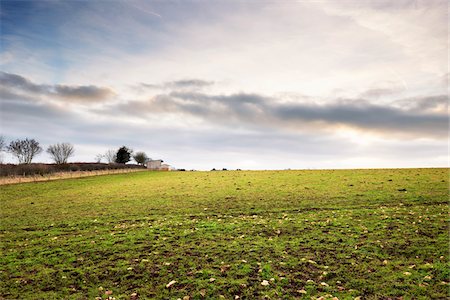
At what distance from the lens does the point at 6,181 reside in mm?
47438

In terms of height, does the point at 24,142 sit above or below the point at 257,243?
above

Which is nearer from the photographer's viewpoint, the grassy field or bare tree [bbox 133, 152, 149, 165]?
the grassy field

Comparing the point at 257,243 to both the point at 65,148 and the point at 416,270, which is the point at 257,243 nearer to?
the point at 416,270

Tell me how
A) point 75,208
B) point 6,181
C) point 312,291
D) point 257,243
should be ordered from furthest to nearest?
1. point 6,181
2. point 75,208
3. point 257,243
4. point 312,291

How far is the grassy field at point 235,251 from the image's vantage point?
9.62 meters

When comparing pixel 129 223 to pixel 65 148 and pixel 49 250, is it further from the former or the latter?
pixel 65 148

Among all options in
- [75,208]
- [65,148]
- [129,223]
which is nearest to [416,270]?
[129,223]

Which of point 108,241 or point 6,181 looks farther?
point 6,181

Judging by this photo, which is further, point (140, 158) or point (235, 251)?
point (140, 158)

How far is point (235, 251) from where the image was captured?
41.5 ft

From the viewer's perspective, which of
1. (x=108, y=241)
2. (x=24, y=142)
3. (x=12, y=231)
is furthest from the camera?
(x=24, y=142)

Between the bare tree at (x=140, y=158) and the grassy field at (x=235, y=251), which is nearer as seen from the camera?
the grassy field at (x=235, y=251)

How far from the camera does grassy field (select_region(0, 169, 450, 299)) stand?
962 cm

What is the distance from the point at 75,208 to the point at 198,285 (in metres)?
19.8
